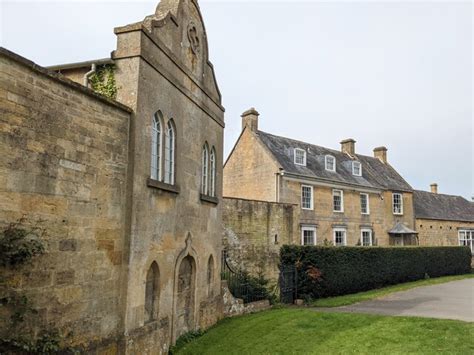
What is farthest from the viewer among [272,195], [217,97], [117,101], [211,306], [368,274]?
[272,195]

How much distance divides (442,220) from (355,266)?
955 inches

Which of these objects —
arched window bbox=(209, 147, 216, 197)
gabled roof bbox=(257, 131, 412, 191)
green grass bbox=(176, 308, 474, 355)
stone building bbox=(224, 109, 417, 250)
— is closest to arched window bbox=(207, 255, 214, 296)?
green grass bbox=(176, 308, 474, 355)

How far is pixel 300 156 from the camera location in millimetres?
30562

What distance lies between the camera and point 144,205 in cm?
972

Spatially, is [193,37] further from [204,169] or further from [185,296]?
[185,296]

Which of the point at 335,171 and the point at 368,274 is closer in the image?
the point at 368,274

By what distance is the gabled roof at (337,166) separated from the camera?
96.9 ft

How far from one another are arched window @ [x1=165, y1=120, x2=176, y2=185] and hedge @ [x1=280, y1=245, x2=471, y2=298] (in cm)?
876

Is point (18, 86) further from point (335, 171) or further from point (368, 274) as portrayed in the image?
point (335, 171)

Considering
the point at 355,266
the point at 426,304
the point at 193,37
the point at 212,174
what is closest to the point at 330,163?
the point at 355,266

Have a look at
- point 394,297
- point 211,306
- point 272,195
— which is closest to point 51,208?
point 211,306

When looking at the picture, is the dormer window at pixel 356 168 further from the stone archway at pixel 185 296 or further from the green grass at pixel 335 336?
the stone archway at pixel 185 296

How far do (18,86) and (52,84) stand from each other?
76cm

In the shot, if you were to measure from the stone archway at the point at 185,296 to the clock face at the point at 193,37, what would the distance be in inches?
266
